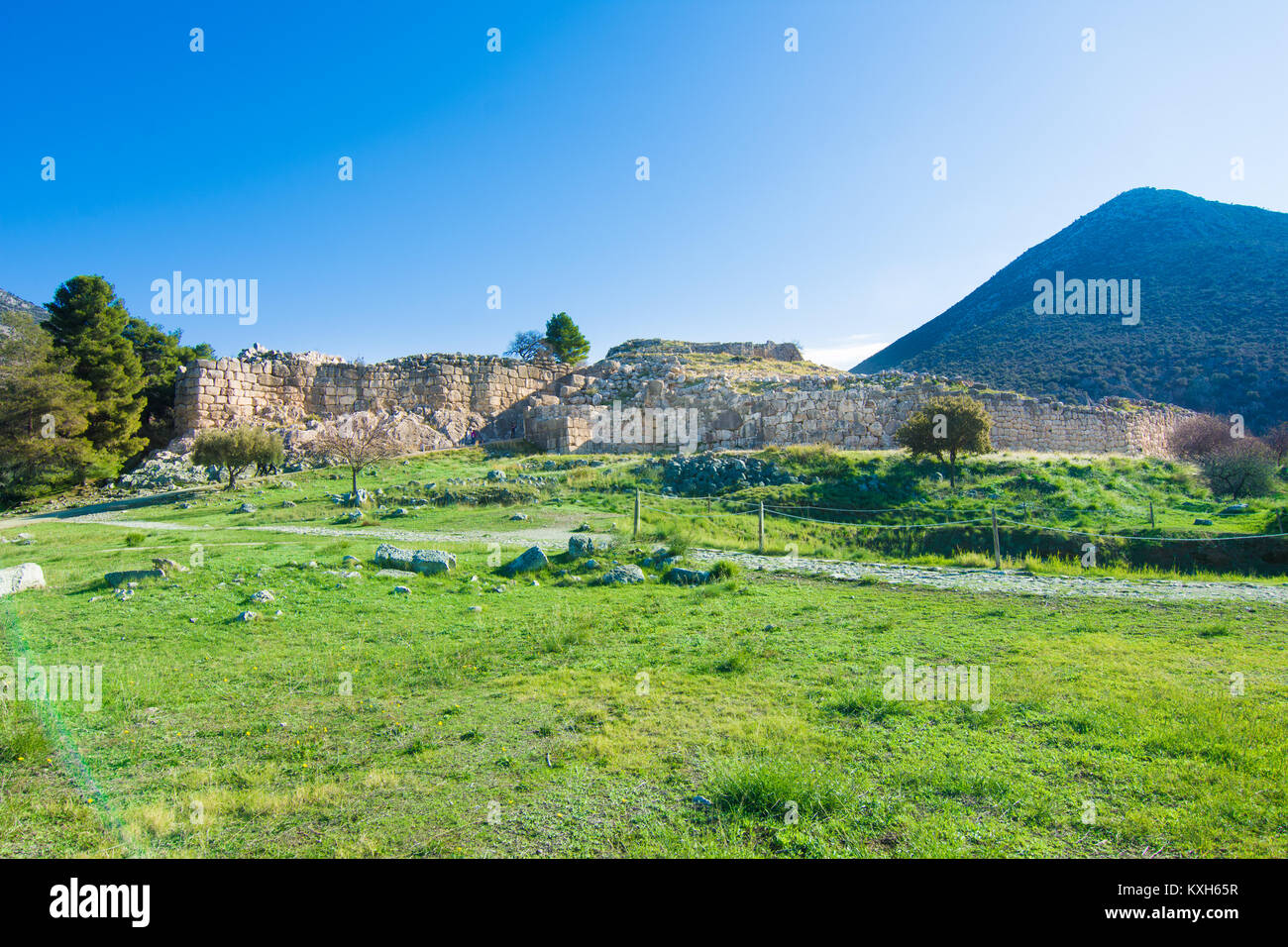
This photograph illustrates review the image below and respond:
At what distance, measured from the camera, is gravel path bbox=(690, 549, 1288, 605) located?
863 centimetres

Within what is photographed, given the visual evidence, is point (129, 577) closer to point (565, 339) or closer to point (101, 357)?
point (101, 357)

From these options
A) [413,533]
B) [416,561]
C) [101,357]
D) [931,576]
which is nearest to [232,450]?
[101,357]

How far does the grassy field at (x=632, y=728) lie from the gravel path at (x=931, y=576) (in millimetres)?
956

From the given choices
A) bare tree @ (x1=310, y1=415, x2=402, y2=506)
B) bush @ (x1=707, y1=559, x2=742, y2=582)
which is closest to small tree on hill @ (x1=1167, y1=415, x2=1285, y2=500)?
bush @ (x1=707, y1=559, x2=742, y2=582)

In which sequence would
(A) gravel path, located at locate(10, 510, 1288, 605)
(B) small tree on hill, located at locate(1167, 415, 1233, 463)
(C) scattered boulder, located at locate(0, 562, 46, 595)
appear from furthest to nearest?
(B) small tree on hill, located at locate(1167, 415, 1233, 463), (A) gravel path, located at locate(10, 510, 1288, 605), (C) scattered boulder, located at locate(0, 562, 46, 595)

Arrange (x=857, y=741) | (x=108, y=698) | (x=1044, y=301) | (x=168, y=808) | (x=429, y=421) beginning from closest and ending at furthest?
1. (x=168, y=808)
2. (x=857, y=741)
3. (x=108, y=698)
4. (x=429, y=421)
5. (x=1044, y=301)

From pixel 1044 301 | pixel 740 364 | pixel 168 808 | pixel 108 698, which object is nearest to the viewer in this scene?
pixel 168 808

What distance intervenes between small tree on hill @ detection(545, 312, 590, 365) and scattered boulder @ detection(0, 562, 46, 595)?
41188 mm

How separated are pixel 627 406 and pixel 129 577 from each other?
80.4ft

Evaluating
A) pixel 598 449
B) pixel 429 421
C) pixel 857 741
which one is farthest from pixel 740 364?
pixel 857 741

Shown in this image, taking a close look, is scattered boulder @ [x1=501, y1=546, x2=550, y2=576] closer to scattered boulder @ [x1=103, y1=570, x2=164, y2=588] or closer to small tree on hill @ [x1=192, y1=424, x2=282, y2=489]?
scattered boulder @ [x1=103, y1=570, x2=164, y2=588]

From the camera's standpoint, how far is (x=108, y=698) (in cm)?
485

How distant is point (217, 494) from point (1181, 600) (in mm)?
23835
